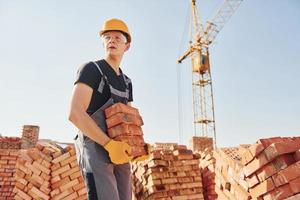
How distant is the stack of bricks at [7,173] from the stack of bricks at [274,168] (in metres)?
6.27

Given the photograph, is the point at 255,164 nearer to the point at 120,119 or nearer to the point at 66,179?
the point at 120,119

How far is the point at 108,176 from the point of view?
1.96 metres

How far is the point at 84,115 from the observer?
200 cm

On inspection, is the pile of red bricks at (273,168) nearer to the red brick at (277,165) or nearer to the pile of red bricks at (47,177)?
the red brick at (277,165)

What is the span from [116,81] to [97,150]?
1.90 feet

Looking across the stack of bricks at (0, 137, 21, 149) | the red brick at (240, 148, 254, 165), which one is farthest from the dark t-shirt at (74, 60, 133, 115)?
the stack of bricks at (0, 137, 21, 149)

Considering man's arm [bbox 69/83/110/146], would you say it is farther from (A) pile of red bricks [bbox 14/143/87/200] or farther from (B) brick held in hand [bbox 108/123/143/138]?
(A) pile of red bricks [bbox 14/143/87/200]

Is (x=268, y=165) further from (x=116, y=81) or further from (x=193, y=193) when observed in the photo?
(x=193, y=193)

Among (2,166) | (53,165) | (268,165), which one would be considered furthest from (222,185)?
(2,166)

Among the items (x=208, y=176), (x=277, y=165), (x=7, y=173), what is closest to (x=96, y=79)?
(x=277, y=165)

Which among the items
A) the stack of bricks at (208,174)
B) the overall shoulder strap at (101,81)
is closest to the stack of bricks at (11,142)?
the stack of bricks at (208,174)

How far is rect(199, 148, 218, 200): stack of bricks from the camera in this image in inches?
188

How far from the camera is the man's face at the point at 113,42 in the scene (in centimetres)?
236

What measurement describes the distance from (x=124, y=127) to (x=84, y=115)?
0.91 feet
